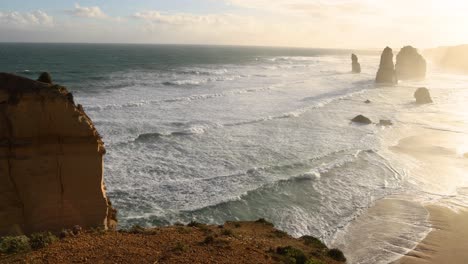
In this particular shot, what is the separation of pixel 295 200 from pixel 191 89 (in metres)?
40.0

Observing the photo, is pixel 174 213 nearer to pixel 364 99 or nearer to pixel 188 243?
pixel 188 243

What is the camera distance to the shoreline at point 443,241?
53.7 ft

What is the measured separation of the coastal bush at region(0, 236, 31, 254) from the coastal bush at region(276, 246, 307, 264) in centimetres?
715

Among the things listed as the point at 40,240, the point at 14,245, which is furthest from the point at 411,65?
the point at 14,245

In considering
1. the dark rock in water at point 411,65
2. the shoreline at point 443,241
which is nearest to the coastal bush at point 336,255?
the shoreline at point 443,241

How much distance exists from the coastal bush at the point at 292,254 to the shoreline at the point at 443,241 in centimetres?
522

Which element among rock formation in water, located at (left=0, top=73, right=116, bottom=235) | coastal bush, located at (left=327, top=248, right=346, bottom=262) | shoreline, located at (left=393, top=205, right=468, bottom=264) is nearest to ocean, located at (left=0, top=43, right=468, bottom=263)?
shoreline, located at (left=393, top=205, right=468, bottom=264)

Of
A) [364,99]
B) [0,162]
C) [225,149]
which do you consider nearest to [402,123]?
[364,99]

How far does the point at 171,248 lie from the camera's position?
11562 millimetres

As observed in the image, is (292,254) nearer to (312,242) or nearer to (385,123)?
(312,242)

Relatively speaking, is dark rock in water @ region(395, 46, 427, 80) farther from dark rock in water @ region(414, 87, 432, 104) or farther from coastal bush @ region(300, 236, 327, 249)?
coastal bush @ region(300, 236, 327, 249)

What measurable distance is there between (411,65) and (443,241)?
86377 mm

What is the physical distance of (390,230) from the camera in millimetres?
18750

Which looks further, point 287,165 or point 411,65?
point 411,65
